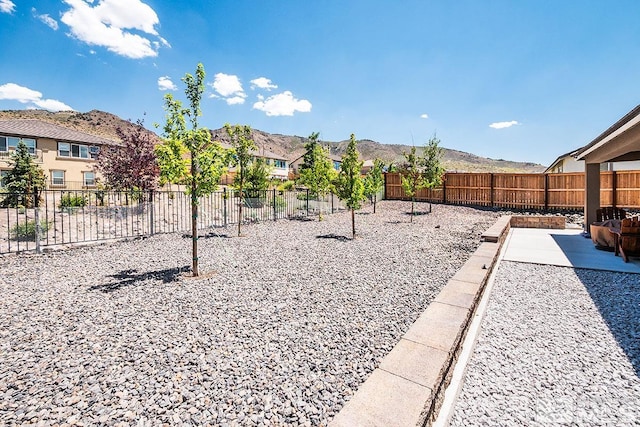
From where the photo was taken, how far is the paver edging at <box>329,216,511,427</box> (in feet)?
6.53

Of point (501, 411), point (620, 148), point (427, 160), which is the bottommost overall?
point (501, 411)

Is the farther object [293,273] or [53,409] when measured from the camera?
[293,273]

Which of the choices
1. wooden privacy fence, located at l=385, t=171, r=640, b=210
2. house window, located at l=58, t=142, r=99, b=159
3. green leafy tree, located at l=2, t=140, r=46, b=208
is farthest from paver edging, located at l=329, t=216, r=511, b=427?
house window, located at l=58, t=142, r=99, b=159

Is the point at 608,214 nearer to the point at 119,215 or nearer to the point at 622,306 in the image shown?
the point at 622,306

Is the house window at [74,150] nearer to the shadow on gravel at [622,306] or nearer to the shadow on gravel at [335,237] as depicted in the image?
the shadow on gravel at [335,237]

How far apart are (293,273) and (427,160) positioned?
529 inches

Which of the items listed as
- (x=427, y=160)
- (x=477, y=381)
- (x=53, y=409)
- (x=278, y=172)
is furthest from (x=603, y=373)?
(x=278, y=172)

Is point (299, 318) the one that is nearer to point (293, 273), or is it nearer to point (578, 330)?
point (293, 273)

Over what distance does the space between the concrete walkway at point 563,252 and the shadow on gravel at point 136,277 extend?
7.42 m

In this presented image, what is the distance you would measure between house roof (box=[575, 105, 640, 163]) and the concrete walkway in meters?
2.55

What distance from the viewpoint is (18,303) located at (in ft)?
14.5

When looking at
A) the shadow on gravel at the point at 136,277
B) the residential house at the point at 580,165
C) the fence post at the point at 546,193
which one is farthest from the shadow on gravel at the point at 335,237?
the fence post at the point at 546,193

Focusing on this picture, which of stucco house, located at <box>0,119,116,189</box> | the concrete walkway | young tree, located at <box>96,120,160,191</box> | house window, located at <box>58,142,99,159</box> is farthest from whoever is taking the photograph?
house window, located at <box>58,142,99,159</box>

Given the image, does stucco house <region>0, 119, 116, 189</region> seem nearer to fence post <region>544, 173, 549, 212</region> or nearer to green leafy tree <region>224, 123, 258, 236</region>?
green leafy tree <region>224, 123, 258, 236</region>
